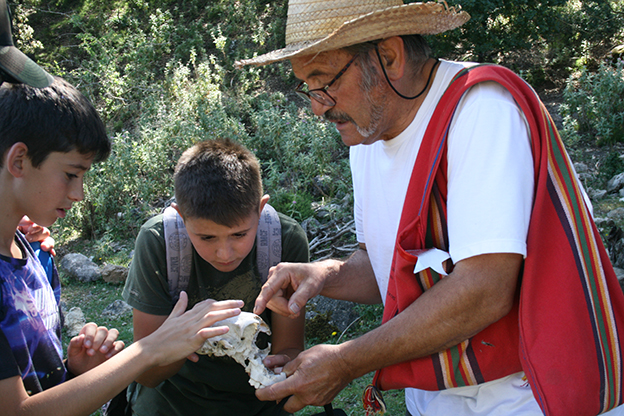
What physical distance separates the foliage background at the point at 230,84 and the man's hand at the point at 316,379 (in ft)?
4.91

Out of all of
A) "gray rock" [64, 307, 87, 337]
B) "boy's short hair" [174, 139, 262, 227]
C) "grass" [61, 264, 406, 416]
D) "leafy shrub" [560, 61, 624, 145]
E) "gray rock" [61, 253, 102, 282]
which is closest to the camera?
"boy's short hair" [174, 139, 262, 227]

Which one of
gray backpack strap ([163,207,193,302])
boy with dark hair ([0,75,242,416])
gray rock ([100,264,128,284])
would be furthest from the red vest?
gray rock ([100,264,128,284])

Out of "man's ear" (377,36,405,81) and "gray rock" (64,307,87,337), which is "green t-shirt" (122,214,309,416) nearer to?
"man's ear" (377,36,405,81)

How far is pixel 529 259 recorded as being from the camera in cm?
164

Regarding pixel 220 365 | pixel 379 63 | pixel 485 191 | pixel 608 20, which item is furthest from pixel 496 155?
pixel 608 20

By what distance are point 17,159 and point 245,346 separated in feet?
4.04

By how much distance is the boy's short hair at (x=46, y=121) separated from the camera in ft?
6.58

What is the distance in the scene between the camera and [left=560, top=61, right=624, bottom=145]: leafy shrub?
6348 millimetres

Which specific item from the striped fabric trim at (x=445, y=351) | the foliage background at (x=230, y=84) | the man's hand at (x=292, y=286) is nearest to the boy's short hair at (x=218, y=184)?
the man's hand at (x=292, y=286)

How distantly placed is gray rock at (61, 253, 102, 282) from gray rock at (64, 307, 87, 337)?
3.02 feet

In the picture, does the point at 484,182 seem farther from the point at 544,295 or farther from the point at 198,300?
the point at 198,300

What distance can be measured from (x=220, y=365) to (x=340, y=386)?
0.78 metres

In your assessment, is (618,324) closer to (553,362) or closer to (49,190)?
(553,362)

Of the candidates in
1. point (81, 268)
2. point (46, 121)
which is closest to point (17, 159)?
point (46, 121)
